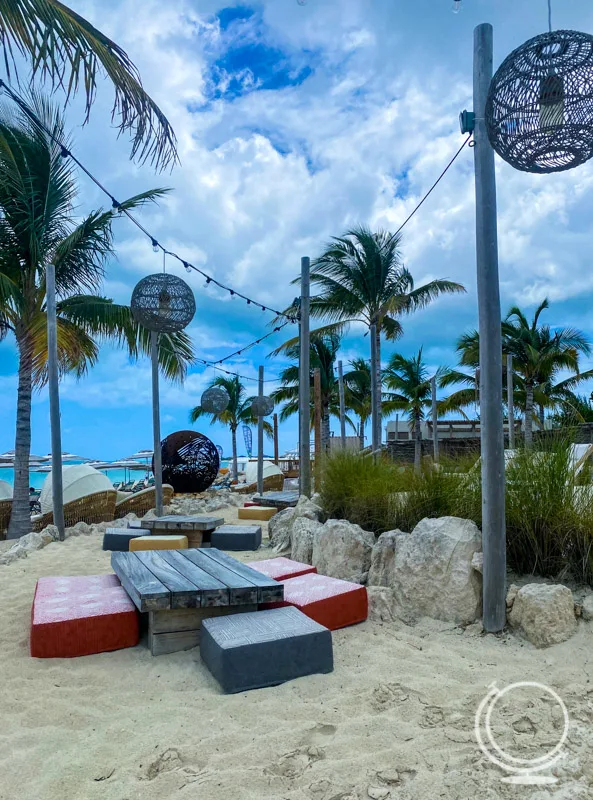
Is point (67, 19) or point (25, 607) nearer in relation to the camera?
point (25, 607)

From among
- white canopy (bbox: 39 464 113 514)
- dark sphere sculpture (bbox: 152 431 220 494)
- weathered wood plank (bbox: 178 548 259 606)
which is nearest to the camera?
weathered wood plank (bbox: 178 548 259 606)

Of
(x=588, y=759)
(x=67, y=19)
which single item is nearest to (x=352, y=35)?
(x=67, y=19)

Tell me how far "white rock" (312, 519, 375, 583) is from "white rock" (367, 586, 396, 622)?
50 centimetres

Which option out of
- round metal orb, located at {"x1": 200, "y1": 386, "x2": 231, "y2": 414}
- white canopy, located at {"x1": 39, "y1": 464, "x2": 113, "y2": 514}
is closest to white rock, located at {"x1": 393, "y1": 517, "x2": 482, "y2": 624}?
white canopy, located at {"x1": 39, "y1": 464, "x2": 113, "y2": 514}

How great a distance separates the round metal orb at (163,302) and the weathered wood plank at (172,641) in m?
5.12

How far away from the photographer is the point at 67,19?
15.5ft

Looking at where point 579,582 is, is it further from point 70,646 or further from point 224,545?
point 224,545

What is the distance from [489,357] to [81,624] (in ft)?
9.65

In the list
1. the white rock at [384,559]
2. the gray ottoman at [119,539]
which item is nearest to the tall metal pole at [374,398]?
the gray ottoman at [119,539]

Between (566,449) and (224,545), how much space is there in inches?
150

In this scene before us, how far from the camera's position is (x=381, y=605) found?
3.95 meters

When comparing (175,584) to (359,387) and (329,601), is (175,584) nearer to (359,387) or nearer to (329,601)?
(329,601)

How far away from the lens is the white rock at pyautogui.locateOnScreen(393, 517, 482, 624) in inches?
149

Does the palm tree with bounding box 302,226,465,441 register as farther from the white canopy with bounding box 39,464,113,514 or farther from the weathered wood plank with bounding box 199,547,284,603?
the weathered wood plank with bounding box 199,547,284,603
